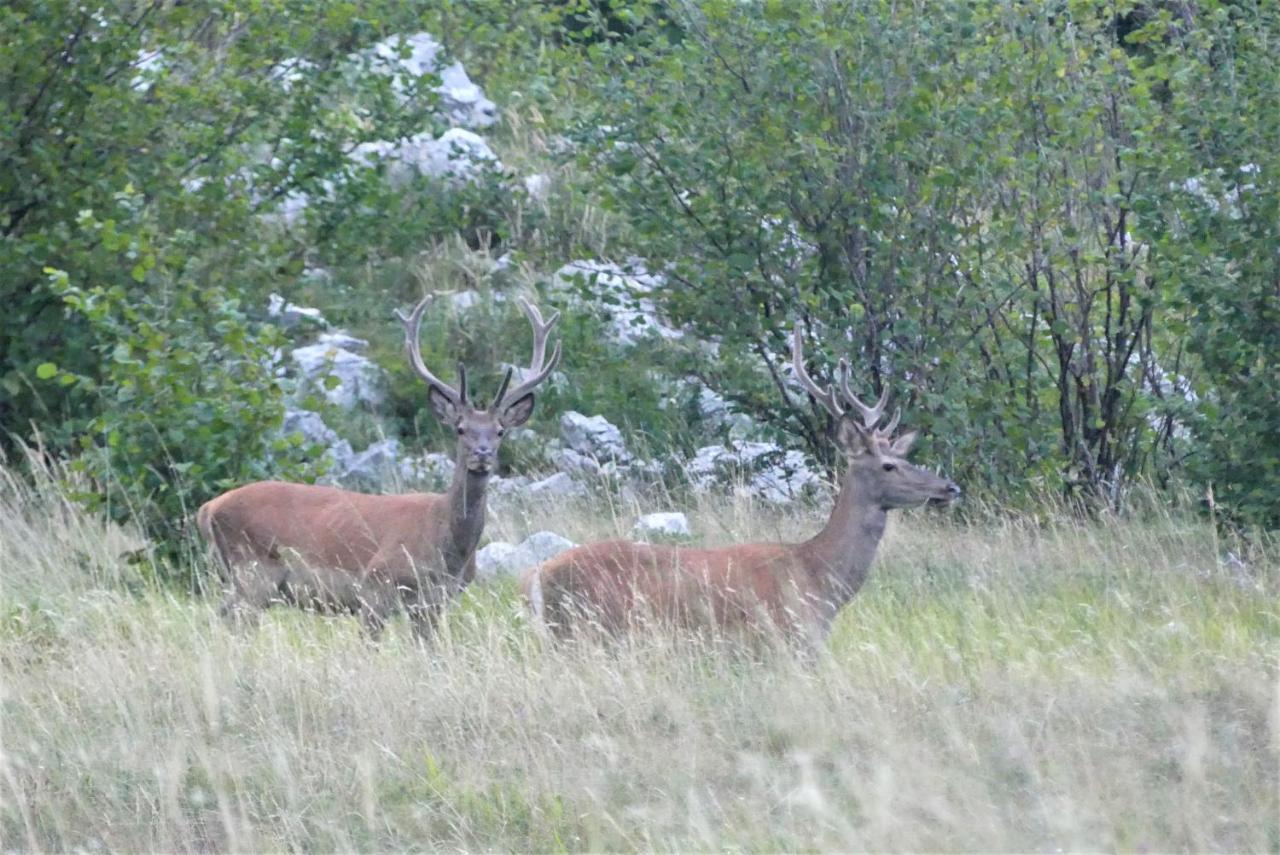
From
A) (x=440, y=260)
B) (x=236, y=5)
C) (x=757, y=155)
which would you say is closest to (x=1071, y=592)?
(x=757, y=155)

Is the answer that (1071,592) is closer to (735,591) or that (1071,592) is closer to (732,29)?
(735,591)

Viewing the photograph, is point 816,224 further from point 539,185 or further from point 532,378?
point 539,185

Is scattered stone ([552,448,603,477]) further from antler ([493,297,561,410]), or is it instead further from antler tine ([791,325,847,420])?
antler tine ([791,325,847,420])

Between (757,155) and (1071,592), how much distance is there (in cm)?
331

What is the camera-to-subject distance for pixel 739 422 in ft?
40.9

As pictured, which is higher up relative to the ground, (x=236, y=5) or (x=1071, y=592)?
(x=236, y=5)

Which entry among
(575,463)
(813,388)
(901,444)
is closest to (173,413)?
(813,388)

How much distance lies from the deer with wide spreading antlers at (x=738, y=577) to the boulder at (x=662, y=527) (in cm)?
192

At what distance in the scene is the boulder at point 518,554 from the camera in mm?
9742

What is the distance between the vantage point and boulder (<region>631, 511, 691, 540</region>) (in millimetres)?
10305

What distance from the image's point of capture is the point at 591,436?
43.8ft

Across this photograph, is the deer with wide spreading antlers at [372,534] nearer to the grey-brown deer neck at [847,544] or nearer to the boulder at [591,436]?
the grey-brown deer neck at [847,544]

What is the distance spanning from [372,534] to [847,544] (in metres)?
2.19

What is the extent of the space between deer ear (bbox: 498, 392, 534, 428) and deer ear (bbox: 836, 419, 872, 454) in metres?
1.48
